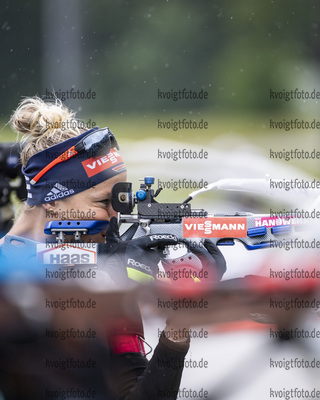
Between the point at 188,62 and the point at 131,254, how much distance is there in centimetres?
408

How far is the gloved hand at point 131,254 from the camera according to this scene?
60.1 inches

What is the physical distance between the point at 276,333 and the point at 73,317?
39.7 inches

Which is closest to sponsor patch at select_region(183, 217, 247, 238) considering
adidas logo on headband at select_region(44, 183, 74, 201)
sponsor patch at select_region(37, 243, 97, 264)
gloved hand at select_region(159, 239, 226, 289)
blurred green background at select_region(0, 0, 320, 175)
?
gloved hand at select_region(159, 239, 226, 289)

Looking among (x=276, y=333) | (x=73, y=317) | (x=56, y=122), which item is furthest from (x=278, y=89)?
(x=73, y=317)

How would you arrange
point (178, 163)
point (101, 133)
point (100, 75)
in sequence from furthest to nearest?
point (100, 75) < point (178, 163) < point (101, 133)

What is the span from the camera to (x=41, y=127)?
1788 mm

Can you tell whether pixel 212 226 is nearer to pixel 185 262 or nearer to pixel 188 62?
pixel 185 262

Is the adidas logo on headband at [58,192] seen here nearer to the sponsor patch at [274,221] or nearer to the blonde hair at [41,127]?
the blonde hair at [41,127]

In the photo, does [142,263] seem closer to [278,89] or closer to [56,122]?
[56,122]

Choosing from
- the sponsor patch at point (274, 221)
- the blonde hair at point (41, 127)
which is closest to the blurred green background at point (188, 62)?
the blonde hair at point (41, 127)

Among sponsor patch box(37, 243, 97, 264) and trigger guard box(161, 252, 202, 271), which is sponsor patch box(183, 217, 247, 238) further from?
sponsor patch box(37, 243, 97, 264)

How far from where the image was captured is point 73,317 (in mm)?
1488

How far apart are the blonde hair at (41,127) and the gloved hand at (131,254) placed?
0.30 metres

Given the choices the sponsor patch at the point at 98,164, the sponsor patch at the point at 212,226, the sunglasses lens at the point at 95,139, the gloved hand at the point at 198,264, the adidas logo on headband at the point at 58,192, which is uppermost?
the sunglasses lens at the point at 95,139
